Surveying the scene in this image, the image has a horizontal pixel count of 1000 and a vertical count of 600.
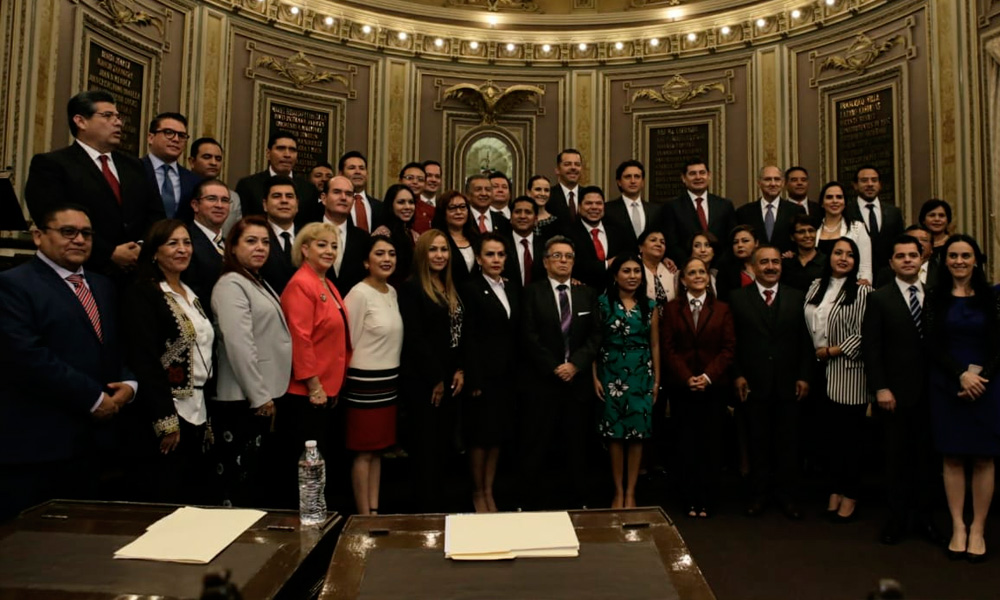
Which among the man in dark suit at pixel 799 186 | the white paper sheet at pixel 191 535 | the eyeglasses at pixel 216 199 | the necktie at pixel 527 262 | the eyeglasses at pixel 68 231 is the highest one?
the man in dark suit at pixel 799 186

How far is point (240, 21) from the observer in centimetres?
823

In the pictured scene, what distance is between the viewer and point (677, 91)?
9156 mm

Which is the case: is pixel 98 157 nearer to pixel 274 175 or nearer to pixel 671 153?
pixel 274 175

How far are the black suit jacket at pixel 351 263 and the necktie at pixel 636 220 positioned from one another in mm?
1957

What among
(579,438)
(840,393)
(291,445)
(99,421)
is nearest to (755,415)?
(840,393)

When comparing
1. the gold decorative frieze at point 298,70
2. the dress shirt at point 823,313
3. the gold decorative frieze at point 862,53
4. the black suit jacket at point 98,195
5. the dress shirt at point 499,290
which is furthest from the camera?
the gold decorative frieze at point 298,70

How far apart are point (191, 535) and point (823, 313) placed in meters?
3.55

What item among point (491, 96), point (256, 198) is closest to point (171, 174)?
point (256, 198)

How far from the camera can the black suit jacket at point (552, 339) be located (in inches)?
149

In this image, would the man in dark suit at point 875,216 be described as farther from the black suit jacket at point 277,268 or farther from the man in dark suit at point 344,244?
the black suit jacket at point 277,268

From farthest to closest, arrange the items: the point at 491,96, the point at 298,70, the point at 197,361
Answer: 1. the point at 491,96
2. the point at 298,70
3. the point at 197,361

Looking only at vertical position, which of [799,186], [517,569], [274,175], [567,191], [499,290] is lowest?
[517,569]

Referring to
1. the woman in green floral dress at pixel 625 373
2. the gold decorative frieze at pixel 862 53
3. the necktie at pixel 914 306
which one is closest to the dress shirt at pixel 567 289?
the woman in green floral dress at pixel 625 373

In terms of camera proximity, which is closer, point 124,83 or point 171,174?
point 171,174
